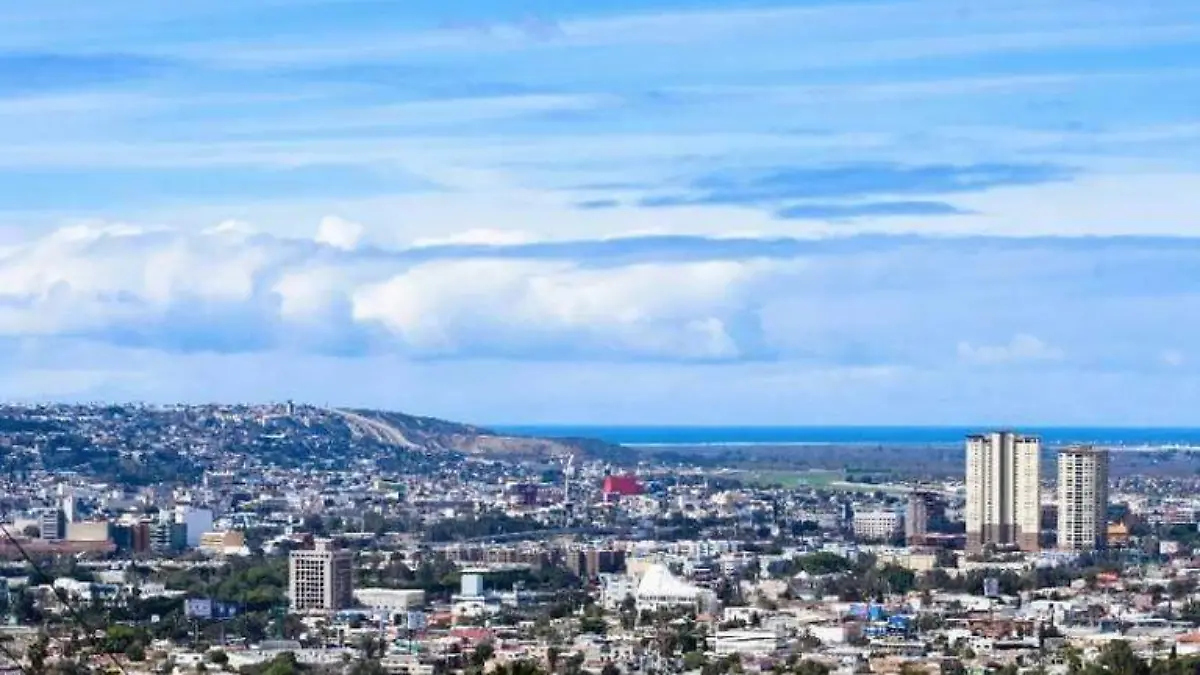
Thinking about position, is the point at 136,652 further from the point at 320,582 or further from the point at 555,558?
the point at 555,558

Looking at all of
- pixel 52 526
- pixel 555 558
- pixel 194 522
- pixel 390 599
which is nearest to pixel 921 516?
pixel 555 558

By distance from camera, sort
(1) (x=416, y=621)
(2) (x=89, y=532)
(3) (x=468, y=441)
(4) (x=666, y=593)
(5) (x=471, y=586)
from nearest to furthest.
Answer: (1) (x=416, y=621), (4) (x=666, y=593), (5) (x=471, y=586), (2) (x=89, y=532), (3) (x=468, y=441)

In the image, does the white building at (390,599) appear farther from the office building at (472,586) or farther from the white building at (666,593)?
the white building at (666,593)

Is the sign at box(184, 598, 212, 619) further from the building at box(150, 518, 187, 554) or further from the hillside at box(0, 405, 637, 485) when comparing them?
the hillside at box(0, 405, 637, 485)

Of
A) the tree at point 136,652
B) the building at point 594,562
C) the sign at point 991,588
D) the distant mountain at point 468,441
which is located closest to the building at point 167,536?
the building at point 594,562

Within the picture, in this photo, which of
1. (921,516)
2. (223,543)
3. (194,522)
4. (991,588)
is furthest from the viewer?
(921,516)
